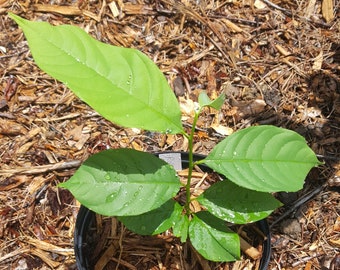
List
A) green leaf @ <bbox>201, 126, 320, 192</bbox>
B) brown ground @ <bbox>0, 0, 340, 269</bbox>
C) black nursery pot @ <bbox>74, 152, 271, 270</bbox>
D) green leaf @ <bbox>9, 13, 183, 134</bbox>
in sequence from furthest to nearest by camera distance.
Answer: brown ground @ <bbox>0, 0, 340, 269</bbox> < black nursery pot @ <bbox>74, 152, 271, 270</bbox> < green leaf @ <bbox>201, 126, 320, 192</bbox> < green leaf @ <bbox>9, 13, 183, 134</bbox>

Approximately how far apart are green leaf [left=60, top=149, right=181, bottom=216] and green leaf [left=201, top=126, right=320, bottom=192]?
0.42 ft

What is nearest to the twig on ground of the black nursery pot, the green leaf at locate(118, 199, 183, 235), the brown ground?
the brown ground

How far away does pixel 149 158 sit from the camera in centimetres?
124

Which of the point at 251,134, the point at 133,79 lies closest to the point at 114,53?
the point at 133,79

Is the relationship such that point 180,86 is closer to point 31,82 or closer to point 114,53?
point 31,82

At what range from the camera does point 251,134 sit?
1269 millimetres

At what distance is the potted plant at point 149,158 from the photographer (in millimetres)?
1058

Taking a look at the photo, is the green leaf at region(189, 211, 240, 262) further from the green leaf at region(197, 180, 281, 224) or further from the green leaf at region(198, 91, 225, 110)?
the green leaf at region(198, 91, 225, 110)

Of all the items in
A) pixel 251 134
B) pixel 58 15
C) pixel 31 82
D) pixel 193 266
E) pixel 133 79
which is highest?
pixel 133 79

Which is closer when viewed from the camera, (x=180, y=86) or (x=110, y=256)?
(x=110, y=256)

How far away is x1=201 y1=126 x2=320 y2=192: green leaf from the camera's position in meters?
1.22

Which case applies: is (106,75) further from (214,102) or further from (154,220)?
(154,220)

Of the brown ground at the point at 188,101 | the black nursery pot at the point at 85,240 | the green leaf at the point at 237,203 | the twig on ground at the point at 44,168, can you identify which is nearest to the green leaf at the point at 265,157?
the green leaf at the point at 237,203

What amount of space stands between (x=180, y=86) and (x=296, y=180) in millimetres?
953
